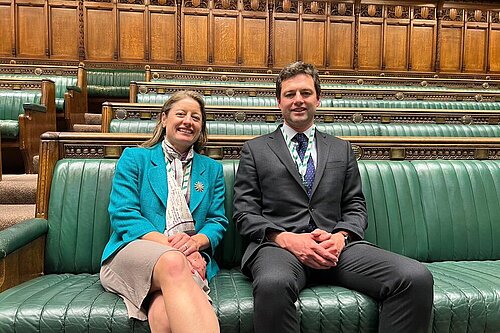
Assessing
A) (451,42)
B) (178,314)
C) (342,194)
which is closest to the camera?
(178,314)

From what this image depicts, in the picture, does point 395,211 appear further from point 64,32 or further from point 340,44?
point 64,32

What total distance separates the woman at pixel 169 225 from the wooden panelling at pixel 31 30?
14.3 ft

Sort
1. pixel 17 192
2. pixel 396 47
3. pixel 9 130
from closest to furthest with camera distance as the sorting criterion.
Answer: pixel 17 192, pixel 9 130, pixel 396 47

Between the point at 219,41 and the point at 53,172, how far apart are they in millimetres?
4111

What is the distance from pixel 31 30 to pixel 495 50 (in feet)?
18.9

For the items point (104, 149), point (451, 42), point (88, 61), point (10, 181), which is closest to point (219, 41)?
point (88, 61)

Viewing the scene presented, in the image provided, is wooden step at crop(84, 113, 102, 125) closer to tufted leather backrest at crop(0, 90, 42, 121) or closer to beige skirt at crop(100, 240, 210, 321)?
tufted leather backrest at crop(0, 90, 42, 121)

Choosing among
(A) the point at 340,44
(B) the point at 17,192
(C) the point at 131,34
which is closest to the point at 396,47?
(A) the point at 340,44

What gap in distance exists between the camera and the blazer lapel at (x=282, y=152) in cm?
128

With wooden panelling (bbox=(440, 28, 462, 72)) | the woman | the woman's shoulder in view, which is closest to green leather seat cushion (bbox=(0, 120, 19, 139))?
the woman

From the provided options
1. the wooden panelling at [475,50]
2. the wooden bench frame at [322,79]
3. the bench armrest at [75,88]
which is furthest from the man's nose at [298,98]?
the wooden panelling at [475,50]

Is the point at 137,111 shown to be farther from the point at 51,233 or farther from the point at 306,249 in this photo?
the point at 306,249

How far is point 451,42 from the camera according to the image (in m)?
5.57

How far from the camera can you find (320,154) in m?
1.34
